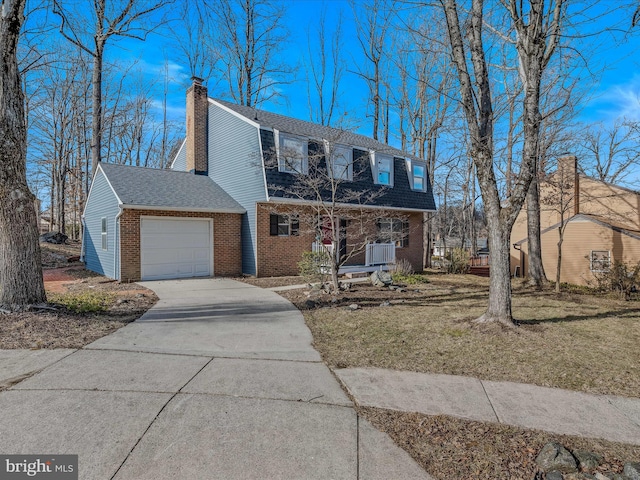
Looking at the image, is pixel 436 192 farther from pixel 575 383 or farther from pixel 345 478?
pixel 345 478

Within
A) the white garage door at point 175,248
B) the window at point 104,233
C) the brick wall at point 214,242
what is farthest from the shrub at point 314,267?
the window at point 104,233

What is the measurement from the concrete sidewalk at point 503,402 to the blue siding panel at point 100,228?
33.8 feet

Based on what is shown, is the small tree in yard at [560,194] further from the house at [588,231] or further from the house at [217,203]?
the house at [217,203]

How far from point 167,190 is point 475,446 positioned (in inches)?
481

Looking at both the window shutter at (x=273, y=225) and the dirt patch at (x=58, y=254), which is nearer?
the window shutter at (x=273, y=225)

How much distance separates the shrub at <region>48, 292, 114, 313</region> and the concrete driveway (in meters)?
2.07

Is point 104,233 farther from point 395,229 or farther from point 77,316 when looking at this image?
point 395,229

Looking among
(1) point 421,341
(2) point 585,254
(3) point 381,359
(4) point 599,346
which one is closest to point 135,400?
(3) point 381,359

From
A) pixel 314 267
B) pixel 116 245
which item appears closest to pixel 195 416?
pixel 314 267

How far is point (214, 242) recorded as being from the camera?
13.1 metres

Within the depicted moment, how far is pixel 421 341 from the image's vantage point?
17.9ft

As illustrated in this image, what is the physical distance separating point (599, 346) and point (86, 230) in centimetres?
1701

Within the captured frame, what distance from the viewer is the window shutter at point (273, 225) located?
13.2m

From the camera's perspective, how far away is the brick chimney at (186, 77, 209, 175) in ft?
49.5
